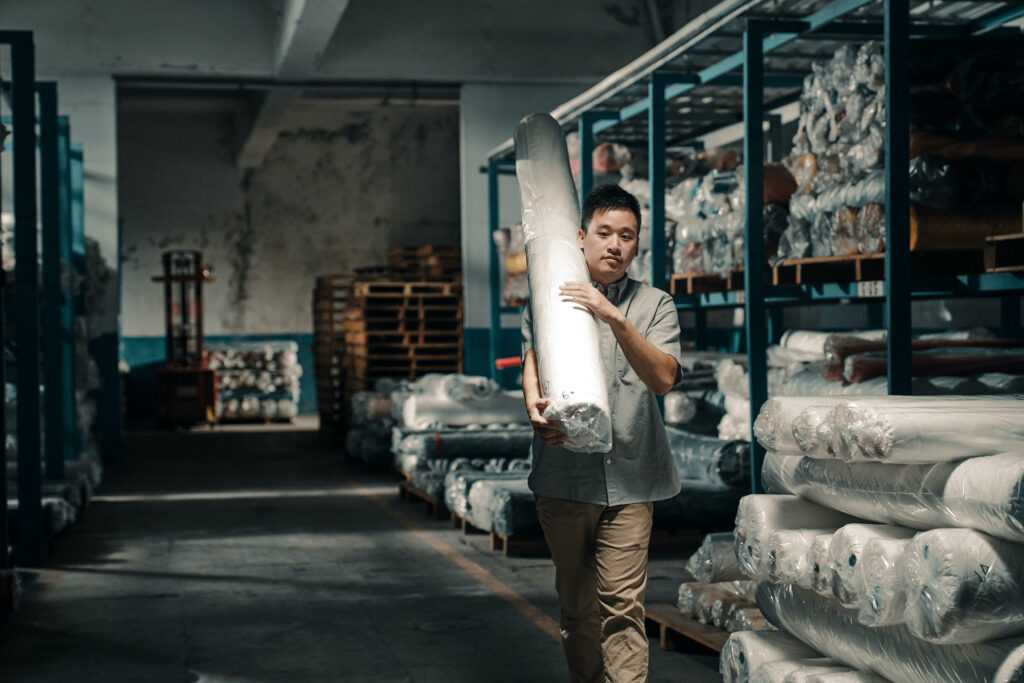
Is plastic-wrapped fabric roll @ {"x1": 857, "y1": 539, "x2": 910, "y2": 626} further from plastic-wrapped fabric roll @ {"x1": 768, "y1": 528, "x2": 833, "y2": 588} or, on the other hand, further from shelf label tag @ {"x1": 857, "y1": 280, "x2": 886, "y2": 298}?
shelf label tag @ {"x1": 857, "y1": 280, "x2": 886, "y2": 298}

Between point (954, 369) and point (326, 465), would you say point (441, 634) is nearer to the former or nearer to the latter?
point (954, 369)

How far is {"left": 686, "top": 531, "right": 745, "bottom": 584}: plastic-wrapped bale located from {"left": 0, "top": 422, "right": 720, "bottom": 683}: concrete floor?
0.38m

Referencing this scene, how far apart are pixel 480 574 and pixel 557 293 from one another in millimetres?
3643

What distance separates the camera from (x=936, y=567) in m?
2.79

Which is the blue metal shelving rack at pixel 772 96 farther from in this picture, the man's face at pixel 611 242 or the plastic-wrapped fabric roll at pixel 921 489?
the man's face at pixel 611 242

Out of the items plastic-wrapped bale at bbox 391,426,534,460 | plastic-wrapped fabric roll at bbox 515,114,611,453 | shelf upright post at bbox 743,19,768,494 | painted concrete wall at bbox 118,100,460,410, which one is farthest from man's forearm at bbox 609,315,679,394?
painted concrete wall at bbox 118,100,460,410

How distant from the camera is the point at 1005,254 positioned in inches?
158

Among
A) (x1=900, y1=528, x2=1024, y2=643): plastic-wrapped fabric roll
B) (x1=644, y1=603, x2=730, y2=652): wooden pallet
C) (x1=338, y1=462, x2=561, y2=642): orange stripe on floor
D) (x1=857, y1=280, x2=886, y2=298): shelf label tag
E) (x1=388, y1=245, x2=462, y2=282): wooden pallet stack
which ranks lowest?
(x1=338, y1=462, x2=561, y2=642): orange stripe on floor

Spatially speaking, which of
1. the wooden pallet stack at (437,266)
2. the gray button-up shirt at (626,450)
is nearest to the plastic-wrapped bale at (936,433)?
the gray button-up shirt at (626,450)

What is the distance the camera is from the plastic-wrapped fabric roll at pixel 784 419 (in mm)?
3588

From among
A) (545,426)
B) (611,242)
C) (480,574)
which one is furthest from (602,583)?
(480,574)

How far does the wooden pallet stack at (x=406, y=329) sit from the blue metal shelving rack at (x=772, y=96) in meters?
5.10

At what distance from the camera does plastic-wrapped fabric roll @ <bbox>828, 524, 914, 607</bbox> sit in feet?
10.3

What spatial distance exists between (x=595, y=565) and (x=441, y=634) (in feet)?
6.79
